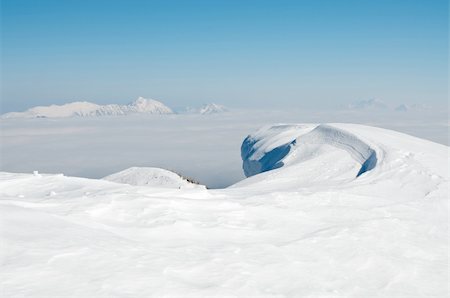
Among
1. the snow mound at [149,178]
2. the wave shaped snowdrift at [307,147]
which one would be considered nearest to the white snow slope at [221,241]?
the wave shaped snowdrift at [307,147]

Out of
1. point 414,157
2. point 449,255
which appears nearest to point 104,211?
point 449,255

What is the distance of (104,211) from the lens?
11789mm

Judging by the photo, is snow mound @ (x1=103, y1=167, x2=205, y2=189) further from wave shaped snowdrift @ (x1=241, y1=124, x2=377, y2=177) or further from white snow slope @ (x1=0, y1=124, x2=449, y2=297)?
white snow slope @ (x1=0, y1=124, x2=449, y2=297)

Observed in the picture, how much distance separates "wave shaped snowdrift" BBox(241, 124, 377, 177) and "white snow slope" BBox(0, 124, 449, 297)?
761 cm

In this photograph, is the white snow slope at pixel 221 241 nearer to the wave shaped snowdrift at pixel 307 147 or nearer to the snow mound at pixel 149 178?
the wave shaped snowdrift at pixel 307 147

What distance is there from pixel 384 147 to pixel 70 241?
2275 cm

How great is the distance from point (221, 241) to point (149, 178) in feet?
60.9

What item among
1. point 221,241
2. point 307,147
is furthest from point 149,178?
point 221,241

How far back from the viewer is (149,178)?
93.2 feet

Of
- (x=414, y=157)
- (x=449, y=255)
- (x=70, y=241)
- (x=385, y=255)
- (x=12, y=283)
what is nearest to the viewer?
(x=12, y=283)

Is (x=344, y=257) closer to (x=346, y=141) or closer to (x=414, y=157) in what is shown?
(x=414, y=157)

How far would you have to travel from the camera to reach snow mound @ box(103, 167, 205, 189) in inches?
1083

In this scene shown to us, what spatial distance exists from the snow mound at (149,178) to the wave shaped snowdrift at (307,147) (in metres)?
8.91

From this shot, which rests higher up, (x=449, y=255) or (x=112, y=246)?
(x=112, y=246)
